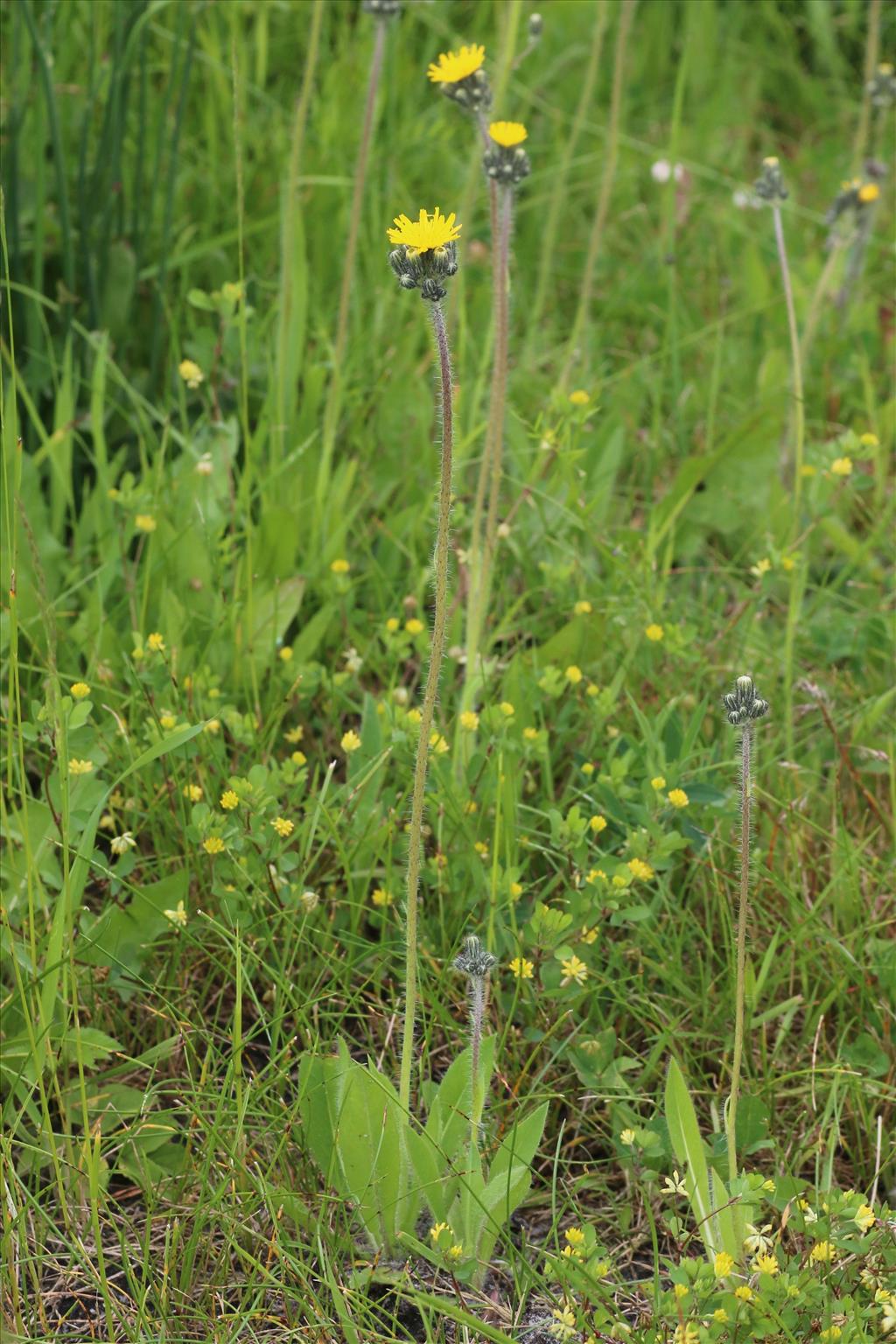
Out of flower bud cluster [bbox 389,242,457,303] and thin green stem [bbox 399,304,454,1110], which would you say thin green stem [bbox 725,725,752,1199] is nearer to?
thin green stem [bbox 399,304,454,1110]

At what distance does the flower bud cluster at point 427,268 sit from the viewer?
4.10 feet

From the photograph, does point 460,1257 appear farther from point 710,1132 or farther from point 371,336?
point 371,336

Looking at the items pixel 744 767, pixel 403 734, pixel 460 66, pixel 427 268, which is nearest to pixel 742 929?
pixel 744 767

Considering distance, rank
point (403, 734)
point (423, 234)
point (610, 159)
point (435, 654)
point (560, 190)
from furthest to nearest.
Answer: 1. point (560, 190)
2. point (610, 159)
3. point (403, 734)
4. point (435, 654)
5. point (423, 234)

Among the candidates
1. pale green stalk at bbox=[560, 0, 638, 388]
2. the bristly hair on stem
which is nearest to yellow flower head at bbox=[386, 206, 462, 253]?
the bristly hair on stem

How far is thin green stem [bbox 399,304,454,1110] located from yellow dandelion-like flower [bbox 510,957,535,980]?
0.25m

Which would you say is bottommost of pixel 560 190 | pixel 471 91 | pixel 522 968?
pixel 522 968

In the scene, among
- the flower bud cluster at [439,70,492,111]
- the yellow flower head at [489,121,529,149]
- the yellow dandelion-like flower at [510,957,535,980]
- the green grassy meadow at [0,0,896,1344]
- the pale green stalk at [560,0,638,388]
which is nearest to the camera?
the green grassy meadow at [0,0,896,1344]

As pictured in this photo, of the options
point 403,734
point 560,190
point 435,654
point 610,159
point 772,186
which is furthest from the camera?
point 560,190

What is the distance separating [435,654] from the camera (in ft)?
4.49

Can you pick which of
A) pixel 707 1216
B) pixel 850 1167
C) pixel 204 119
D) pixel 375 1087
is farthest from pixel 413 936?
pixel 204 119

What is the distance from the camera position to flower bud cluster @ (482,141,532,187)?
75.2 inches

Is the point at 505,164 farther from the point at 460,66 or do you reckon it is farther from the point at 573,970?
the point at 573,970

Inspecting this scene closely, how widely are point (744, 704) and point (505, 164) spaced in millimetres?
912
